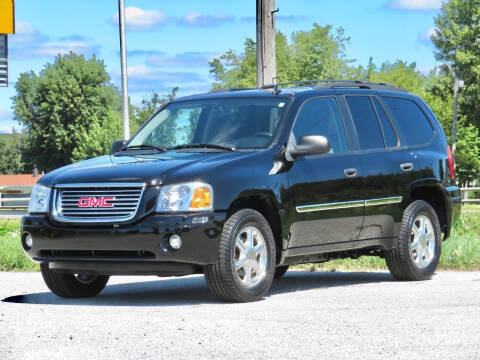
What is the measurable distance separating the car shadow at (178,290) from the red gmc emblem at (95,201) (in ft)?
3.13

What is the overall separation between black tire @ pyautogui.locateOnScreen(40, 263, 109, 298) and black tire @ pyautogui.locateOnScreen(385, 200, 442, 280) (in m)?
3.03

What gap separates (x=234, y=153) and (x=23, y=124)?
9445 centimetres

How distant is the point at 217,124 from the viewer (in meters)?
9.76

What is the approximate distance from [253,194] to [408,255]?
8.57 ft

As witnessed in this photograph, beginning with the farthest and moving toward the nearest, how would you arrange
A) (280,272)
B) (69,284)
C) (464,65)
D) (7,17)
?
(7,17) → (464,65) → (280,272) → (69,284)

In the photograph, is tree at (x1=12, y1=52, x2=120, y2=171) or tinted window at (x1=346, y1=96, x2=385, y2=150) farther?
tree at (x1=12, y1=52, x2=120, y2=171)

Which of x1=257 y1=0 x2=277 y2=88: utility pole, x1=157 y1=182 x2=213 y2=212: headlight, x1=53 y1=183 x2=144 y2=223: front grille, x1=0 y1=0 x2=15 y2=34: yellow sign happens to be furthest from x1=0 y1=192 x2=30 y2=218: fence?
x1=157 y1=182 x2=213 y2=212: headlight

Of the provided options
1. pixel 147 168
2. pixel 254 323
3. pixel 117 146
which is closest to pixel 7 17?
pixel 117 146

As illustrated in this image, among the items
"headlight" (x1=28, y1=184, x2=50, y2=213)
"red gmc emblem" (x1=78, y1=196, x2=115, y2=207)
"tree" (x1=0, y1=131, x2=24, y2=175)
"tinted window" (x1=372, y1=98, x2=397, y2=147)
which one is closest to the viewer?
"red gmc emblem" (x1=78, y1=196, x2=115, y2=207)

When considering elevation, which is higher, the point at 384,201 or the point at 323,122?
the point at 323,122

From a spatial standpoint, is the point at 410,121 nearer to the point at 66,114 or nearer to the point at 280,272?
the point at 280,272

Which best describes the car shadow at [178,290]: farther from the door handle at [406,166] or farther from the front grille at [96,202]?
the door handle at [406,166]

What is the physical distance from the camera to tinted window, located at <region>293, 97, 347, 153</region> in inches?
380

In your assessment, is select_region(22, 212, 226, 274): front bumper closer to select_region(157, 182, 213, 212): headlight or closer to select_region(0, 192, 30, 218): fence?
select_region(157, 182, 213, 212): headlight
